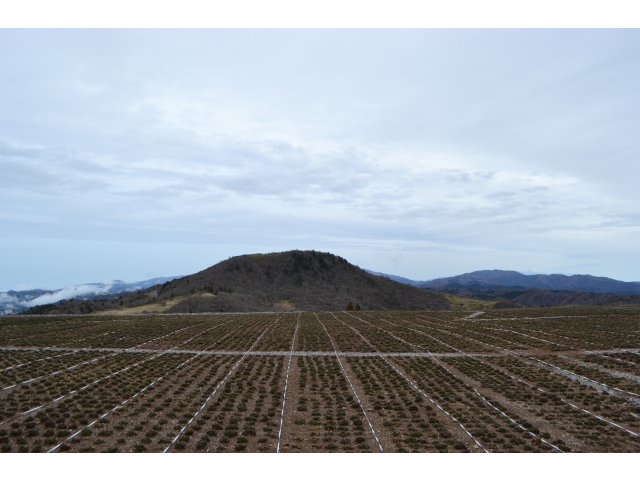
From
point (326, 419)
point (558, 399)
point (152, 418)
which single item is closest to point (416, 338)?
point (558, 399)

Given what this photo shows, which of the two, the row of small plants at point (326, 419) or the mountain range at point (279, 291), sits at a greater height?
the mountain range at point (279, 291)

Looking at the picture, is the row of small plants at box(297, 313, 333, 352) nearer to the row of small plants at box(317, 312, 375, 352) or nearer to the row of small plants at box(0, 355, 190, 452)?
the row of small plants at box(317, 312, 375, 352)

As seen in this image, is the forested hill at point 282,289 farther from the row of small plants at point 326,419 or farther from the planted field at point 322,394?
the row of small plants at point 326,419

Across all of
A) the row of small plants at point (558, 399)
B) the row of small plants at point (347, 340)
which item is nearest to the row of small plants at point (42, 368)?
the row of small plants at point (347, 340)

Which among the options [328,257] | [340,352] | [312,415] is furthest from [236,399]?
→ [328,257]

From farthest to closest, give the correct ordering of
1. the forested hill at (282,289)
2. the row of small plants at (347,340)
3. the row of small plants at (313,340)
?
1. the forested hill at (282,289)
2. the row of small plants at (313,340)
3. the row of small plants at (347,340)

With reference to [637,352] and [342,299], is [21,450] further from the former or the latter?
[342,299]
